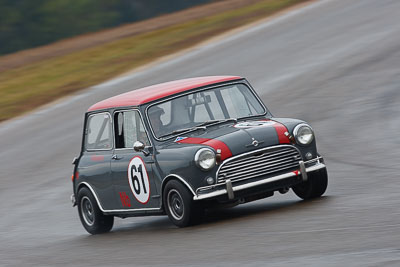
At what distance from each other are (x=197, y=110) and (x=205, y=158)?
3.83ft

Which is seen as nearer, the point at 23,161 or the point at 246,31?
the point at 23,161

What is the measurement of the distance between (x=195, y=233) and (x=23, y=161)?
980 centimetres

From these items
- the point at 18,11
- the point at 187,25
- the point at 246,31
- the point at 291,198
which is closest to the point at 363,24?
the point at 246,31

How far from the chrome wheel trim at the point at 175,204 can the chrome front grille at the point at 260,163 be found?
48 cm

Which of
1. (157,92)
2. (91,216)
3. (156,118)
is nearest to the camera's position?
(156,118)

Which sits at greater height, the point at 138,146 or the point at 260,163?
the point at 138,146

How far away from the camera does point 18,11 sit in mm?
70312

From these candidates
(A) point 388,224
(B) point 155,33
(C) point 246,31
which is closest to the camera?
(A) point 388,224

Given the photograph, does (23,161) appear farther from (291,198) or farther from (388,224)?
(388,224)

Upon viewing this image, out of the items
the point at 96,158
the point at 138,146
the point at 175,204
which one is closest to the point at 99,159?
the point at 96,158

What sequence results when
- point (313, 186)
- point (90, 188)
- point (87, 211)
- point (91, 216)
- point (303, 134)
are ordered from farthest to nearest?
point (87, 211)
point (91, 216)
point (90, 188)
point (313, 186)
point (303, 134)

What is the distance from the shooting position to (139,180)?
30.4ft

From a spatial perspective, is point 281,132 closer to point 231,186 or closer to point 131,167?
point 231,186

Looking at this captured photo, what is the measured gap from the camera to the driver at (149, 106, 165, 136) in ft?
30.5
